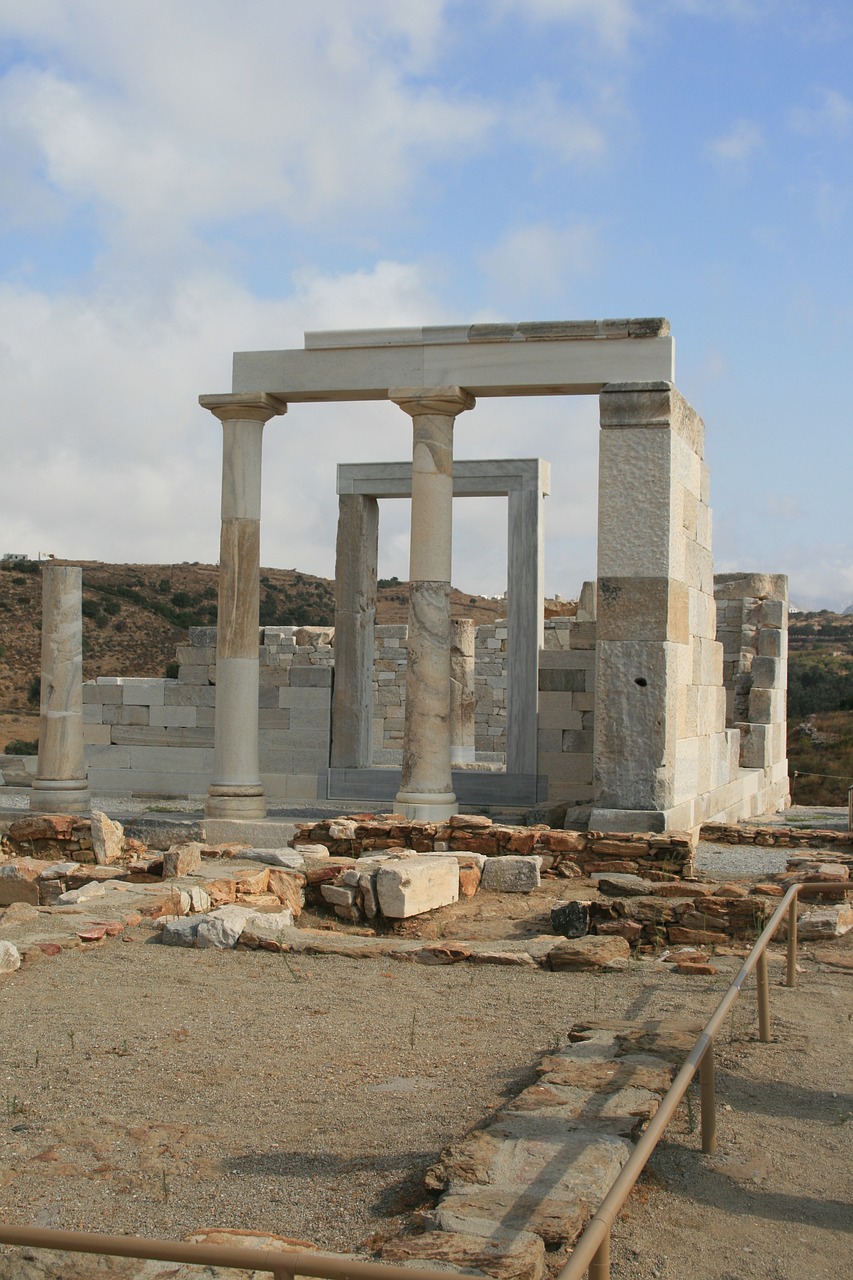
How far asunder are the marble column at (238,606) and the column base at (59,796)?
201 centimetres

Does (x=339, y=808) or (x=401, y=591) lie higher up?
(x=401, y=591)

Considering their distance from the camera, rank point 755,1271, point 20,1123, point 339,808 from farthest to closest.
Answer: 1. point 339,808
2. point 20,1123
3. point 755,1271

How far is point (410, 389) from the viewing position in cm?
1395

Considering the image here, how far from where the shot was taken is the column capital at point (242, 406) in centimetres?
1428

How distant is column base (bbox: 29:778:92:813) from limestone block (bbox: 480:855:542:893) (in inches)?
226

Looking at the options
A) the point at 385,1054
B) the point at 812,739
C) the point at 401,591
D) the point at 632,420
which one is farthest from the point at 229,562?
the point at 401,591

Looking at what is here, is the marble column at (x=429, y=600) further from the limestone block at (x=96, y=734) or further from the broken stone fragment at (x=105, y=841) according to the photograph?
the limestone block at (x=96, y=734)

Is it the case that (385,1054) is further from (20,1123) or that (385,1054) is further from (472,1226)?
(472,1226)

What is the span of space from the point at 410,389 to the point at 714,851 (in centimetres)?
569

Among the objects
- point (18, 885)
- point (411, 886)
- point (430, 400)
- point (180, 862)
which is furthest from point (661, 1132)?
point (430, 400)

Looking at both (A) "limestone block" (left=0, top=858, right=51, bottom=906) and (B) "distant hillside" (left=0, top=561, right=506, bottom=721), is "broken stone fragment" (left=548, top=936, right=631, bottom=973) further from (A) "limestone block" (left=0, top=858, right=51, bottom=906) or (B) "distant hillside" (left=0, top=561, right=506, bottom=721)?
(B) "distant hillside" (left=0, top=561, right=506, bottom=721)

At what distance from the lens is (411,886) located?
10.4m

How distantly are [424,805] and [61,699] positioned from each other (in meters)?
4.74

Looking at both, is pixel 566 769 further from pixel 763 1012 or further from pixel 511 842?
pixel 763 1012
